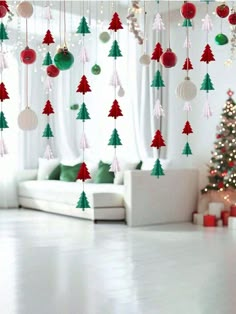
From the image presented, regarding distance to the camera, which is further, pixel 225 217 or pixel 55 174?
pixel 55 174

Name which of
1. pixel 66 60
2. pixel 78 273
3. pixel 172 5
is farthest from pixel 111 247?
pixel 172 5

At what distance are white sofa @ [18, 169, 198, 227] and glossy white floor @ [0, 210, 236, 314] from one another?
0.35 m

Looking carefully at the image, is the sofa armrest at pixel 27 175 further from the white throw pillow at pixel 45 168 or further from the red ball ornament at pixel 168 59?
the red ball ornament at pixel 168 59

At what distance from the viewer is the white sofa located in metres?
7.58

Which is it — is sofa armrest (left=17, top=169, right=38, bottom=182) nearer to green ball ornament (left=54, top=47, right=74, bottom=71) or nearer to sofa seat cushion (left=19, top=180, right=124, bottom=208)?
sofa seat cushion (left=19, top=180, right=124, bottom=208)

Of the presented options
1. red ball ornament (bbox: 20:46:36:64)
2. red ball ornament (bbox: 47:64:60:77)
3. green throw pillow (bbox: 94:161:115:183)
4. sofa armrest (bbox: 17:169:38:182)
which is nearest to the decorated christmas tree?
green throw pillow (bbox: 94:161:115:183)

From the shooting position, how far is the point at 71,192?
327 inches

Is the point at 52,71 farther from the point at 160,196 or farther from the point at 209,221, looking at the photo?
the point at 209,221

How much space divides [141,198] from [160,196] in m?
0.31

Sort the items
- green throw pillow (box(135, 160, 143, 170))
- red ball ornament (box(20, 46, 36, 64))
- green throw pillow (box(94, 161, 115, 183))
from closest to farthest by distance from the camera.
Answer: red ball ornament (box(20, 46, 36, 64))
green throw pillow (box(135, 160, 143, 170))
green throw pillow (box(94, 161, 115, 183))

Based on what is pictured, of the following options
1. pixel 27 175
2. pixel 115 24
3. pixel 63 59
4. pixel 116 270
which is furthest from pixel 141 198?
pixel 63 59

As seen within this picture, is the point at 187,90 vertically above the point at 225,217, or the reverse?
the point at 187,90

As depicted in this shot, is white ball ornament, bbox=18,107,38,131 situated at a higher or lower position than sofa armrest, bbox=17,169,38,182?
higher

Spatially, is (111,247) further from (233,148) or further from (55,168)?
(55,168)
